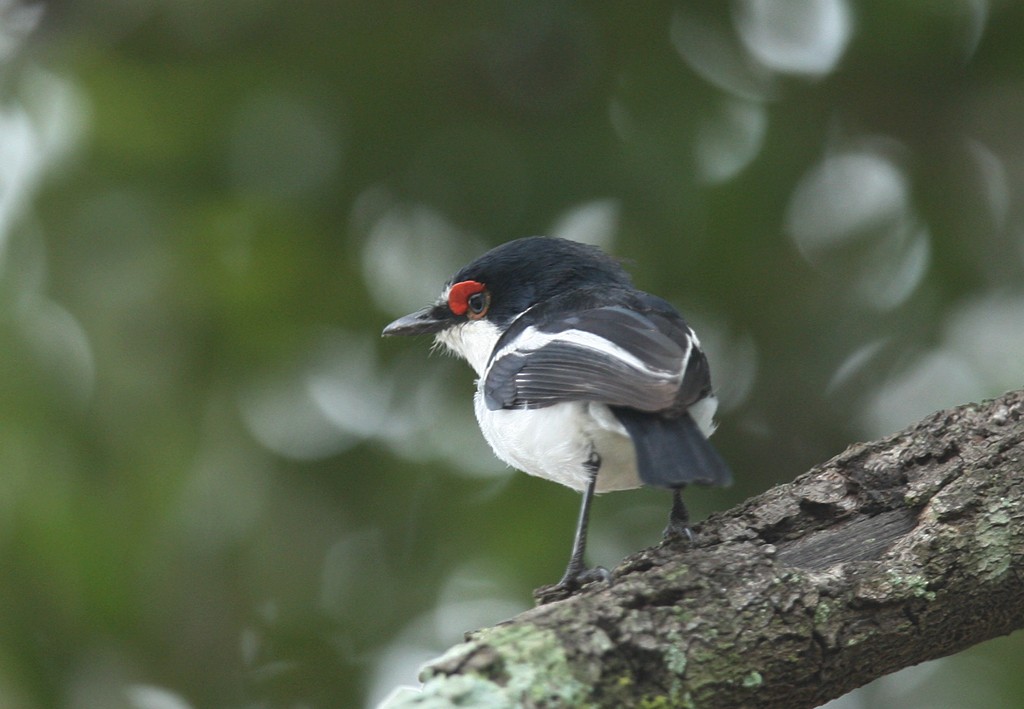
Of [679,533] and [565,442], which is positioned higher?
[565,442]

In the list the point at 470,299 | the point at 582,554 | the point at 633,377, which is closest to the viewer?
the point at 633,377

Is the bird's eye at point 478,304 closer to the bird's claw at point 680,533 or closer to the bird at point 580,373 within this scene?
the bird at point 580,373

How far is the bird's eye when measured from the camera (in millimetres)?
4203

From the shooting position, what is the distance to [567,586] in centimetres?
298

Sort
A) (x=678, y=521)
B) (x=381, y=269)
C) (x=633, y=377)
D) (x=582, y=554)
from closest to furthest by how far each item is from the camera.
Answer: (x=633, y=377) → (x=582, y=554) → (x=678, y=521) → (x=381, y=269)

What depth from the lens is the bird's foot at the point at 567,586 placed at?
2922mm

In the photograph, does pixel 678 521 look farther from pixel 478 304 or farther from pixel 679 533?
pixel 478 304

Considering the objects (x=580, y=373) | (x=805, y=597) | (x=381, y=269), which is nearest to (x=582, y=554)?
(x=580, y=373)

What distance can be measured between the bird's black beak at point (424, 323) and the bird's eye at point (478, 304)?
0.10 meters

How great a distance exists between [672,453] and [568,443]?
0.63m

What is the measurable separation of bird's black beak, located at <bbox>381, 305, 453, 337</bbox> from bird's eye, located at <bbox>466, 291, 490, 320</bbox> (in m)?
0.10

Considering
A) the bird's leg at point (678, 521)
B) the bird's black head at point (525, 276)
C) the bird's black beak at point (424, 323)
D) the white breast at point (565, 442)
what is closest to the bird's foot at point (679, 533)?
the bird's leg at point (678, 521)

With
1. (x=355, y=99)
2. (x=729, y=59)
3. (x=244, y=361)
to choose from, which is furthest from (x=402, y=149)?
(x=729, y=59)

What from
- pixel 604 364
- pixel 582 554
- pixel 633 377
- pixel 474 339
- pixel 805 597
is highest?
pixel 474 339
